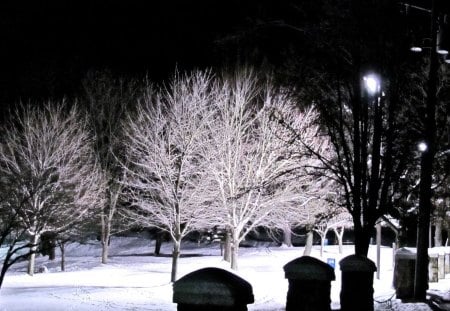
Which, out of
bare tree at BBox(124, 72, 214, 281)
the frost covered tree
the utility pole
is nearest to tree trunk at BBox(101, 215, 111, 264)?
the frost covered tree

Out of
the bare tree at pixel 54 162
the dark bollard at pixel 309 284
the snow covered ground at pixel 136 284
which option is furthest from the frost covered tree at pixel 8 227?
the dark bollard at pixel 309 284

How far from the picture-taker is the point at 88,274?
30.0 m

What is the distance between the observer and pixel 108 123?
1449 inches

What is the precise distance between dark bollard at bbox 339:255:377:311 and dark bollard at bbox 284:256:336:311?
222cm

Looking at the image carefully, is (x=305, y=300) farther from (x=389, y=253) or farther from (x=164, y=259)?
(x=164, y=259)

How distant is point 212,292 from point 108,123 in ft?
114

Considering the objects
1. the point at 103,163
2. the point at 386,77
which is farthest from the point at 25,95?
the point at 386,77

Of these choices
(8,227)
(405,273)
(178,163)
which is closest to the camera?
(8,227)

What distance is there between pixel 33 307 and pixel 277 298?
7850 millimetres

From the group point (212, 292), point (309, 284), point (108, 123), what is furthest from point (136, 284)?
→ point (212, 292)

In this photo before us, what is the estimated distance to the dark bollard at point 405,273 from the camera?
42.8 feet

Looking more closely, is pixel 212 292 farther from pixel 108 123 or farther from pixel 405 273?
pixel 108 123

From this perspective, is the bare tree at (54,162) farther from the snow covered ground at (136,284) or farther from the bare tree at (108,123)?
the snow covered ground at (136,284)

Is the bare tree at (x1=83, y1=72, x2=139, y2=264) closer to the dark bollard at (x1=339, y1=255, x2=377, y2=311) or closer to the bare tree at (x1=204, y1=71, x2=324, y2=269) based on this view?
the bare tree at (x1=204, y1=71, x2=324, y2=269)
